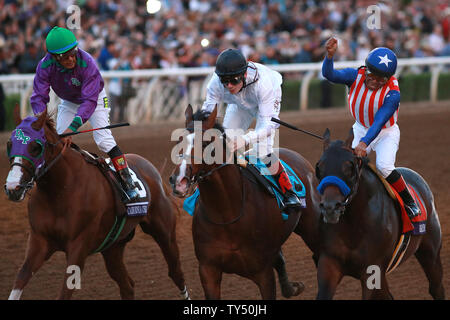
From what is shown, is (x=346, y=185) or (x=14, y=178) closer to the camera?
(x=346, y=185)

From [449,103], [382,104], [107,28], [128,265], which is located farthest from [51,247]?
[449,103]

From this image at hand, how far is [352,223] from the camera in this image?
5391 millimetres

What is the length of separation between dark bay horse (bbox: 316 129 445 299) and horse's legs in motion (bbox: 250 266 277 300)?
40cm

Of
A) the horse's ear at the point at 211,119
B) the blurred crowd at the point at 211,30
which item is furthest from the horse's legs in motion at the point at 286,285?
the blurred crowd at the point at 211,30

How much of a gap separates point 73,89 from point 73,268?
1439 millimetres

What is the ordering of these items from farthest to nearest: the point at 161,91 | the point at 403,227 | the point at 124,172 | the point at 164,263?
the point at 161,91 → the point at 164,263 → the point at 124,172 → the point at 403,227

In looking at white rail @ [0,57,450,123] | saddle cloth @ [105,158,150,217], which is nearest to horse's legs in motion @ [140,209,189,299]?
saddle cloth @ [105,158,150,217]

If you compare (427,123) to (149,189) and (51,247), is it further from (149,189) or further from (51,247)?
(51,247)

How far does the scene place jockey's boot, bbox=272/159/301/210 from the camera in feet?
19.5

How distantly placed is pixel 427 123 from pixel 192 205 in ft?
33.3

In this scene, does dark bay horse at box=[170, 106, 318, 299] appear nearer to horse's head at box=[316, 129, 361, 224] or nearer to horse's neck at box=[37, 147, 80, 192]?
horse's head at box=[316, 129, 361, 224]

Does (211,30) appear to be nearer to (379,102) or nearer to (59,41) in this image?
(59,41)

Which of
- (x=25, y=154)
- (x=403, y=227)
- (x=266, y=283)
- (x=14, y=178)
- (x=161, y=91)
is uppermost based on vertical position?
(x=25, y=154)

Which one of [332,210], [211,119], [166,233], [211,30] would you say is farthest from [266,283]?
[211,30]
